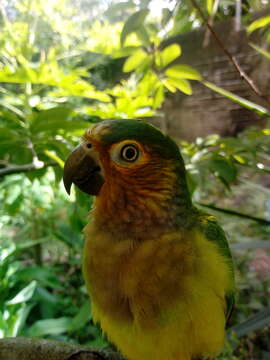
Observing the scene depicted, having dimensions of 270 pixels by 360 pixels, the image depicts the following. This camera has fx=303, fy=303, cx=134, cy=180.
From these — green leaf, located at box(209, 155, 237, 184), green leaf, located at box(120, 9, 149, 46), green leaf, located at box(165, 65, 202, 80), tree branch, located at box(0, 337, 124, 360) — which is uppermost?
green leaf, located at box(120, 9, 149, 46)

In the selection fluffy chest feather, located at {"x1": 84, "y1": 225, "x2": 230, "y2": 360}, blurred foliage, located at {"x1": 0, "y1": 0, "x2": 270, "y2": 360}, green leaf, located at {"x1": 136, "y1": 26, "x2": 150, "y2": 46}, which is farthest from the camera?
blurred foliage, located at {"x1": 0, "y1": 0, "x2": 270, "y2": 360}

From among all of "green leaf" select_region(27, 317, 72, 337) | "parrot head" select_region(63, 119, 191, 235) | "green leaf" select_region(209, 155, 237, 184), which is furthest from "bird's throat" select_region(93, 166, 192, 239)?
"green leaf" select_region(27, 317, 72, 337)

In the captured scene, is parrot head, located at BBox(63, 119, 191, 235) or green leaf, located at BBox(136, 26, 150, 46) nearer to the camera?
parrot head, located at BBox(63, 119, 191, 235)

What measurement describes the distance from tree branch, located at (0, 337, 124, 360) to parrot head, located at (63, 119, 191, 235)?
0.90ft

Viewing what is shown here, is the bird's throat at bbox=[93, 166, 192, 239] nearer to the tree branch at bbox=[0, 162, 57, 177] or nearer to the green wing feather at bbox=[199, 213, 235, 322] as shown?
the green wing feather at bbox=[199, 213, 235, 322]

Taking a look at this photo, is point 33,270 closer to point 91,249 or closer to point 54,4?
point 91,249

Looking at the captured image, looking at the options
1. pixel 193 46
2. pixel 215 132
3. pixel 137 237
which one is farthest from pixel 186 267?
pixel 193 46

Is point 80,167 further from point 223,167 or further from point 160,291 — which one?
point 223,167

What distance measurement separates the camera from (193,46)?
6.55 ft

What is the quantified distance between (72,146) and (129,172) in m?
0.37

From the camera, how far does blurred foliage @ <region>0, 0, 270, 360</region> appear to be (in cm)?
82

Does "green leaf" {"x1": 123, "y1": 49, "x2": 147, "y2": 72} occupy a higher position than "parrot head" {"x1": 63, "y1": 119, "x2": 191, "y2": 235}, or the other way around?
"green leaf" {"x1": 123, "y1": 49, "x2": 147, "y2": 72}

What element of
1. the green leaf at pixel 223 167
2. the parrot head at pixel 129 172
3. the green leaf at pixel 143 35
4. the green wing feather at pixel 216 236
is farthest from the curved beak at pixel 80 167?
the green leaf at pixel 223 167

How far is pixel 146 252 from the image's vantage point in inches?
20.8
